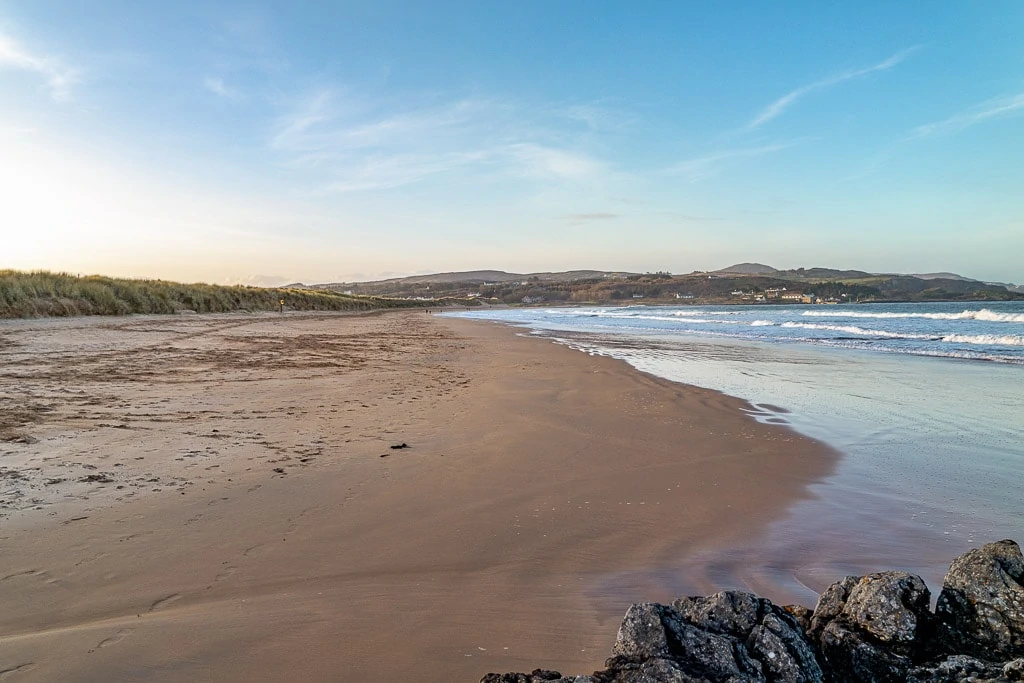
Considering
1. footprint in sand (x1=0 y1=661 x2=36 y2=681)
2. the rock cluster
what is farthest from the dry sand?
the rock cluster

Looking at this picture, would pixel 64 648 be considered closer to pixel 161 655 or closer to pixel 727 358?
pixel 161 655

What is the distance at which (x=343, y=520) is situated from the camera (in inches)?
153

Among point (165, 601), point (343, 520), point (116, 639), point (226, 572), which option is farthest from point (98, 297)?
point (116, 639)

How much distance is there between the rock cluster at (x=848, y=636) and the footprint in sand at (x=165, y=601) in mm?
1900

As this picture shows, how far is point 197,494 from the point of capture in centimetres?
423

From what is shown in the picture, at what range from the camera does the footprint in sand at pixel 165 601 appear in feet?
8.93

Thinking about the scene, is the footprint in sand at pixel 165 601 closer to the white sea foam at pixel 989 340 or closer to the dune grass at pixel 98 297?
the dune grass at pixel 98 297

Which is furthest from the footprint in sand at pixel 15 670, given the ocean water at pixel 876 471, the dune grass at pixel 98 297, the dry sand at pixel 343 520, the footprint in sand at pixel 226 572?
the dune grass at pixel 98 297

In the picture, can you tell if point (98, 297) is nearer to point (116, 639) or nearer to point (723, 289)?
point (116, 639)

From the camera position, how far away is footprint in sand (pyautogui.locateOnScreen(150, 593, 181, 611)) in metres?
2.72

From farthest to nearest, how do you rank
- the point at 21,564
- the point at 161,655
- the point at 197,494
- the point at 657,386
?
the point at 657,386, the point at 197,494, the point at 21,564, the point at 161,655

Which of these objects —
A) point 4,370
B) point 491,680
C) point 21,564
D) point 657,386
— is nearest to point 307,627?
point 491,680

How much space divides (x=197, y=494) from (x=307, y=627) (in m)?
2.20

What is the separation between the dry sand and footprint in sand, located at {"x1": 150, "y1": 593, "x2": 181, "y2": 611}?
0.02 meters
